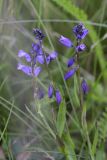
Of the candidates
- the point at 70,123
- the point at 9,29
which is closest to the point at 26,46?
the point at 9,29

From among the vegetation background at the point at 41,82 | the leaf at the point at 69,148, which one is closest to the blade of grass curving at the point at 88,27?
the vegetation background at the point at 41,82

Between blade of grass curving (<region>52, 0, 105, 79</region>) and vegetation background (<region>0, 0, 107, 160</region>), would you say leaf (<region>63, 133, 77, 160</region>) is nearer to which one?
vegetation background (<region>0, 0, 107, 160</region>)

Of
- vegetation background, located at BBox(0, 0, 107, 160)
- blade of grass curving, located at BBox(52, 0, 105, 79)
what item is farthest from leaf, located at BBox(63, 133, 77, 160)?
blade of grass curving, located at BBox(52, 0, 105, 79)

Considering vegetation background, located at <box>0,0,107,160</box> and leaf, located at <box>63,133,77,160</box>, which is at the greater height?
vegetation background, located at <box>0,0,107,160</box>

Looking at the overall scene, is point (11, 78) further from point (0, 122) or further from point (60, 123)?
point (60, 123)

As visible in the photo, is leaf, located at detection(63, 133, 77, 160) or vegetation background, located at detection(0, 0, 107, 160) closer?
leaf, located at detection(63, 133, 77, 160)

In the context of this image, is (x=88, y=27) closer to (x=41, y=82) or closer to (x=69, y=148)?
(x=41, y=82)

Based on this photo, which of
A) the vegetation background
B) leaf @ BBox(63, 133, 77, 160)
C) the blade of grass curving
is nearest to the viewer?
leaf @ BBox(63, 133, 77, 160)

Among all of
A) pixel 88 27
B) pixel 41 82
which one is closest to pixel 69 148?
pixel 41 82

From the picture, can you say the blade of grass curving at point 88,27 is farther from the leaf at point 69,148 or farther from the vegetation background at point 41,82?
the leaf at point 69,148
